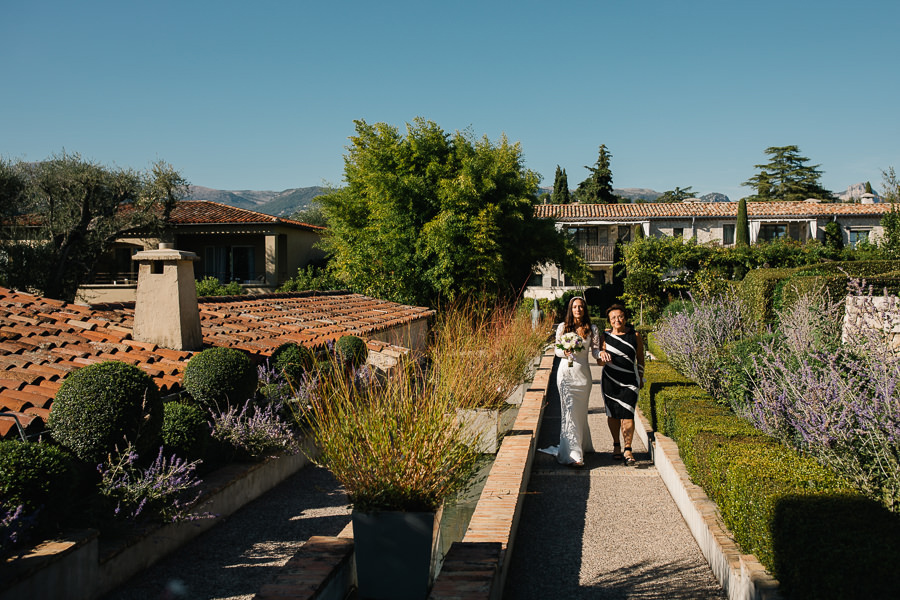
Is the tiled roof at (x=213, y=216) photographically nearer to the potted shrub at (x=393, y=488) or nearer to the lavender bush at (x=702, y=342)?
the lavender bush at (x=702, y=342)

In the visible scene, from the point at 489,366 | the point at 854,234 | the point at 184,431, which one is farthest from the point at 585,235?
the point at 184,431

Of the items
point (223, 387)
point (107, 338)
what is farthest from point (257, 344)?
point (223, 387)

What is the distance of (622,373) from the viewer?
741 cm

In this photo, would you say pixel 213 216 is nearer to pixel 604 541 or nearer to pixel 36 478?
pixel 36 478

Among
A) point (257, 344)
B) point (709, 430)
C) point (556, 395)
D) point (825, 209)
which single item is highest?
point (825, 209)

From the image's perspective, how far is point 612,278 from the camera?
140 feet

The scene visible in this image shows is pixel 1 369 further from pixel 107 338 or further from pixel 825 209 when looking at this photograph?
pixel 825 209

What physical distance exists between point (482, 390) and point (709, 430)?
2.94 metres

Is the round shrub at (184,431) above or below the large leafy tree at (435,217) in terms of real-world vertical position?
below

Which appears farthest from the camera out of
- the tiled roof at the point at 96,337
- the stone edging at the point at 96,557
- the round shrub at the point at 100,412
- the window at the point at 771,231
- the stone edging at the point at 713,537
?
the window at the point at 771,231

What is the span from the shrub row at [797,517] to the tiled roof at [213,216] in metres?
28.9

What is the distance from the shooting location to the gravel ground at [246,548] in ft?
14.2

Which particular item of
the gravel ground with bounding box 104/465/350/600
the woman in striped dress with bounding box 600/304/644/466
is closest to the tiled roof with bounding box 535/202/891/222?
the woman in striped dress with bounding box 600/304/644/466

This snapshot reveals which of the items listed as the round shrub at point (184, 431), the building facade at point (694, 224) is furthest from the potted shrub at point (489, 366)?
the building facade at point (694, 224)
